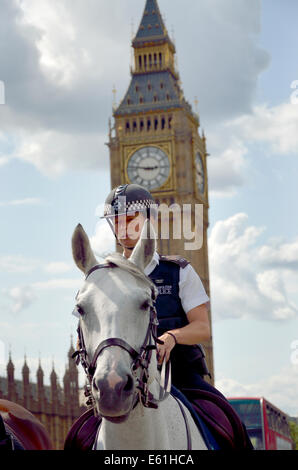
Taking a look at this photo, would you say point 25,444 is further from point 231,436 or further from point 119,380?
point 119,380

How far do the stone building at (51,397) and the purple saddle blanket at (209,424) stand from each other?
53.0m

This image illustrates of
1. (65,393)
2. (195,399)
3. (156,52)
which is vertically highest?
(156,52)

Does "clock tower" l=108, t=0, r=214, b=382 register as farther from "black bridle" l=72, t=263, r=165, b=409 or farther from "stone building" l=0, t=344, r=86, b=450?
"black bridle" l=72, t=263, r=165, b=409

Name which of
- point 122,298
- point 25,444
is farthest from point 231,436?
point 25,444

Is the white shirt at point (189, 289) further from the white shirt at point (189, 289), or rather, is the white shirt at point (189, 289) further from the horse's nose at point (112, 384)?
the horse's nose at point (112, 384)

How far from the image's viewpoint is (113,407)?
414cm

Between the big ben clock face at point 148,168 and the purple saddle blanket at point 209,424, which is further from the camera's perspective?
the big ben clock face at point 148,168

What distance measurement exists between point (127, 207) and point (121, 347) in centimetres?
162

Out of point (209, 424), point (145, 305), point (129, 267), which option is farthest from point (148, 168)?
point (145, 305)

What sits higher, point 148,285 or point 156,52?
point 156,52

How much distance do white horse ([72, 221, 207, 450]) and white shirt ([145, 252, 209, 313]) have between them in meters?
0.93

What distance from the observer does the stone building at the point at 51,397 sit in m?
59.4

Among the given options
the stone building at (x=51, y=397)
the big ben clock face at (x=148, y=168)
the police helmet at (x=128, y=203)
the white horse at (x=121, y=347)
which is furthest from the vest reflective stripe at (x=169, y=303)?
the big ben clock face at (x=148, y=168)
